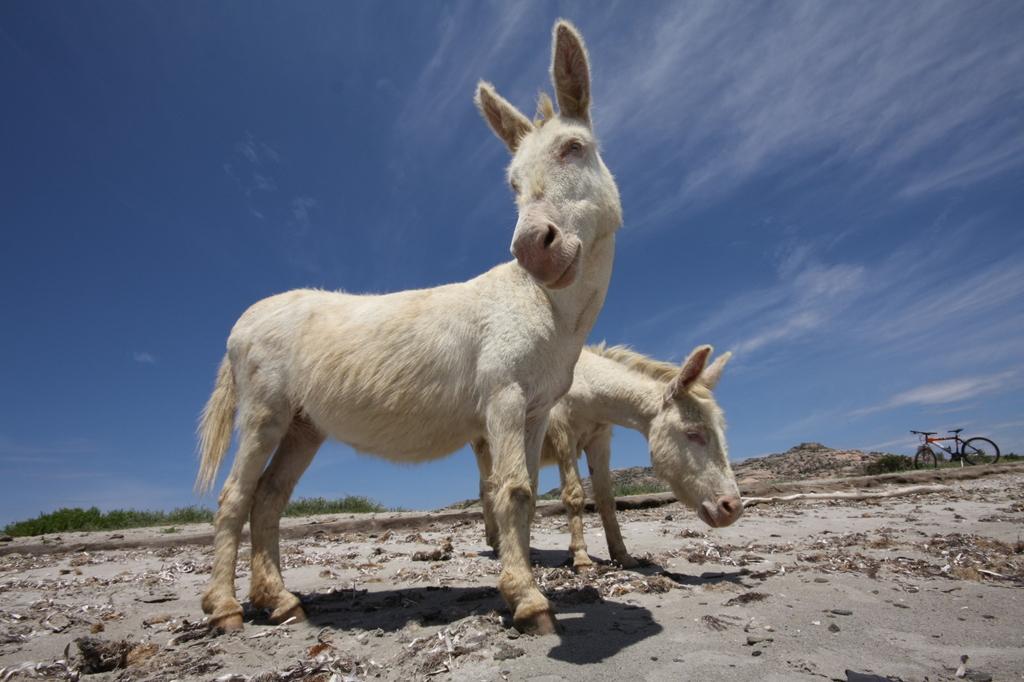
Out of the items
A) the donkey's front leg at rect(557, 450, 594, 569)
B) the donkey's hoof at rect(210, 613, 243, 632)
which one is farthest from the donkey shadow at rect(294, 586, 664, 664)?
the donkey's front leg at rect(557, 450, 594, 569)

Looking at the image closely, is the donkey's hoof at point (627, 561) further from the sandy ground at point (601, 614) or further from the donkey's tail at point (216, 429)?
the donkey's tail at point (216, 429)

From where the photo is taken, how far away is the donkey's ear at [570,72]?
3.39 metres

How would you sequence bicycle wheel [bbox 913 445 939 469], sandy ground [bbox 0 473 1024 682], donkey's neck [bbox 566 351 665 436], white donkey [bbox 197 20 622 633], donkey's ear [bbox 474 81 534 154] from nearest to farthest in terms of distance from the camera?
sandy ground [bbox 0 473 1024 682] → white donkey [bbox 197 20 622 633] → donkey's ear [bbox 474 81 534 154] → donkey's neck [bbox 566 351 665 436] → bicycle wheel [bbox 913 445 939 469]

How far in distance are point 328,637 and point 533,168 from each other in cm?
329

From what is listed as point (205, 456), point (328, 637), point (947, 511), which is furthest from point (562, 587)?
point (947, 511)

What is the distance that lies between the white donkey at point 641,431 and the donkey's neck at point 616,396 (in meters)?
0.01

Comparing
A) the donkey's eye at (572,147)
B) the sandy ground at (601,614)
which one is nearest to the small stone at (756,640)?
the sandy ground at (601,614)

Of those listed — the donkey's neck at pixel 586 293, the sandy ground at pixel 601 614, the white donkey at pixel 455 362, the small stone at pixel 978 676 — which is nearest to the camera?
the small stone at pixel 978 676

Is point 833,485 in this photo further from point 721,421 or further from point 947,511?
point 721,421

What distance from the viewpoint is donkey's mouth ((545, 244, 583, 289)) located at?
9.37ft

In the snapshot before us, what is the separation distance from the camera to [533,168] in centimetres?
323

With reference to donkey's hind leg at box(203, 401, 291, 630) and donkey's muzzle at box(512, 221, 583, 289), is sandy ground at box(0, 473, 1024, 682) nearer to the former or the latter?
donkey's hind leg at box(203, 401, 291, 630)

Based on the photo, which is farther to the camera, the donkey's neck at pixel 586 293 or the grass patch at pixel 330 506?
the grass patch at pixel 330 506

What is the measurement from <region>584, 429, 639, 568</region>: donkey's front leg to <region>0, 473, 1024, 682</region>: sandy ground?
0.31m
